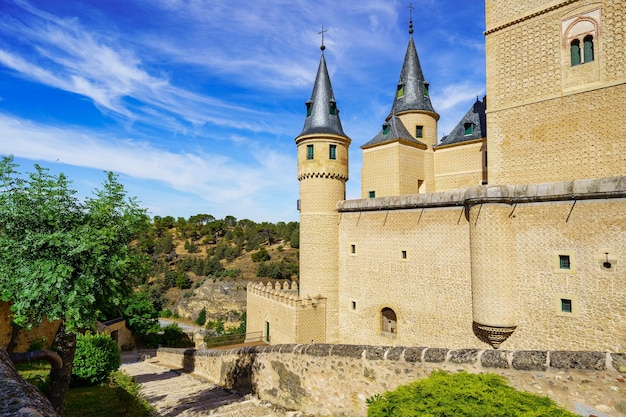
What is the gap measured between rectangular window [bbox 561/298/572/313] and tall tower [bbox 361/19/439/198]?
9.34 m

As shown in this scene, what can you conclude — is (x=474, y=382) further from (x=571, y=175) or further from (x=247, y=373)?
(x=571, y=175)

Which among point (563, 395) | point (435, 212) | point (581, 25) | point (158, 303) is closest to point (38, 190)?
point (563, 395)

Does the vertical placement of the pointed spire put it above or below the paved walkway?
above

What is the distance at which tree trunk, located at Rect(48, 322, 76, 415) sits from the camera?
6.96 metres

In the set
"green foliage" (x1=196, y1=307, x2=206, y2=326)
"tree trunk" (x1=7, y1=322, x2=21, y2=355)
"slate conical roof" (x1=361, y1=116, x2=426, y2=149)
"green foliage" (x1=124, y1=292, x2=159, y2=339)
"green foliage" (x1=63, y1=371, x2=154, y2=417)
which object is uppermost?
"slate conical roof" (x1=361, y1=116, x2=426, y2=149)

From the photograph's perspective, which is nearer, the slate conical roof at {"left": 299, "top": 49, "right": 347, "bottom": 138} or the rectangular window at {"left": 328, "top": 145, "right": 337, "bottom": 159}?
the rectangular window at {"left": 328, "top": 145, "right": 337, "bottom": 159}

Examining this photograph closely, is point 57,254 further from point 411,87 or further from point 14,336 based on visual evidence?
point 411,87

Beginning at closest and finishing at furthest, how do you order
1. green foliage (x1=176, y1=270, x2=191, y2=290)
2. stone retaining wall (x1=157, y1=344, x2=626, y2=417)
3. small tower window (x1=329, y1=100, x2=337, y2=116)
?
stone retaining wall (x1=157, y1=344, x2=626, y2=417)
small tower window (x1=329, y1=100, x2=337, y2=116)
green foliage (x1=176, y1=270, x2=191, y2=290)

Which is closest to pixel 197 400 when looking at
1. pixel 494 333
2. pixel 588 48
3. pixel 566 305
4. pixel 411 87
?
pixel 494 333

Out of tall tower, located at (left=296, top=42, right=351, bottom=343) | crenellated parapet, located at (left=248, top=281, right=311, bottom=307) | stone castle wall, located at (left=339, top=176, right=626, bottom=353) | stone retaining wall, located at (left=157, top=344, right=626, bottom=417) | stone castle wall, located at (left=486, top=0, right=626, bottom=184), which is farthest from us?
tall tower, located at (left=296, top=42, right=351, bottom=343)

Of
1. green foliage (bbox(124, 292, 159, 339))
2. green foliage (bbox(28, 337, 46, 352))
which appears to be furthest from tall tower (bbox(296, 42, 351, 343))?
green foliage (bbox(124, 292, 159, 339))

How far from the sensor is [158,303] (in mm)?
47531

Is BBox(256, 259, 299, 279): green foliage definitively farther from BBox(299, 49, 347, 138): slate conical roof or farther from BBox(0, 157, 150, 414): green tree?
BBox(0, 157, 150, 414): green tree

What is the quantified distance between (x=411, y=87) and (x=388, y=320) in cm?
1355
